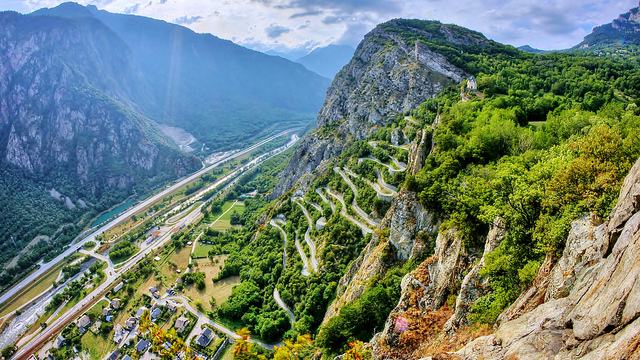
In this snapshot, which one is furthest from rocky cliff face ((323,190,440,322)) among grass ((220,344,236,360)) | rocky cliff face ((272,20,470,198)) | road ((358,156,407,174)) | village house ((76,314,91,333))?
village house ((76,314,91,333))

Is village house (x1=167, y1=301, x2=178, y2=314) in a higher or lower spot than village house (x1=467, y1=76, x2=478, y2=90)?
lower

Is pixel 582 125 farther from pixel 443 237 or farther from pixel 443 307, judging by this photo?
pixel 443 307

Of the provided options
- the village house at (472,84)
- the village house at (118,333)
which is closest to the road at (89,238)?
the village house at (118,333)

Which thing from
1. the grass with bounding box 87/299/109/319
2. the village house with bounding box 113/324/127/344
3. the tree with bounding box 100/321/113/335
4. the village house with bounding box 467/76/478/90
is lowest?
the grass with bounding box 87/299/109/319

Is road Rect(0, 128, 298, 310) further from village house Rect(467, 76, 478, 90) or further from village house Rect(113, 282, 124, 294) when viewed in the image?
village house Rect(467, 76, 478, 90)

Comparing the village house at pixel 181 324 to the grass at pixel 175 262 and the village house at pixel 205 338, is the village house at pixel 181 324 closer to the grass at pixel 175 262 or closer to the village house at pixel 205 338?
the village house at pixel 205 338

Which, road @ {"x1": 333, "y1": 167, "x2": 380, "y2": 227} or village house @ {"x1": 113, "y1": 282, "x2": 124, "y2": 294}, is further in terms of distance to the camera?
village house @ {"x1": 113, "y1": 282, "x2": 124, "y2": 294}

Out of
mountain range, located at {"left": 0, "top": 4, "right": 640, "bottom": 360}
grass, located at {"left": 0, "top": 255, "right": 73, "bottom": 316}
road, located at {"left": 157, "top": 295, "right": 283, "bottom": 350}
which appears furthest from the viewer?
grass, located at {"left": 0, "top": 255, "right": 73, "bottom": 316}
